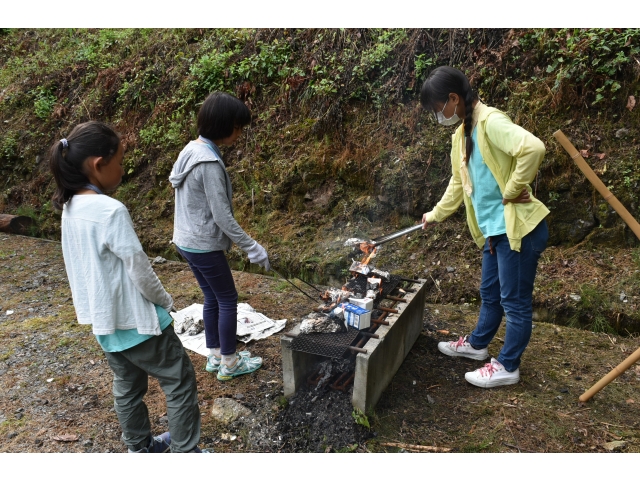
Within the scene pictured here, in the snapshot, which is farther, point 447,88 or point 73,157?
point 447,88

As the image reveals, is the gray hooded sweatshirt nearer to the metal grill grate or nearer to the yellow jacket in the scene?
the metal grill grate

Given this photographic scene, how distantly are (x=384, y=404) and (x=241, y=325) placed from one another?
1.63m

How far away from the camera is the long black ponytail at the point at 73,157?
2.20m

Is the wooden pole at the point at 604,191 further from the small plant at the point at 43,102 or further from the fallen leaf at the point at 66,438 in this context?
the small plant at the point at 43,102

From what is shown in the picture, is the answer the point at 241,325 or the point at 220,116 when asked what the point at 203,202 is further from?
the point at 241,325

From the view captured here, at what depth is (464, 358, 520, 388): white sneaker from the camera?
338 cm

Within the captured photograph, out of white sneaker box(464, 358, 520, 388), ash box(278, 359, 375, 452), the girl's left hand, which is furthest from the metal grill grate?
the girl's left hand

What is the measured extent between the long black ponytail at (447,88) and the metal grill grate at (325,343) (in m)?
1.57

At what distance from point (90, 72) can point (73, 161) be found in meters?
8.17

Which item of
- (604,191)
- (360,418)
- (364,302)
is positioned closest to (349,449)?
(360,418)

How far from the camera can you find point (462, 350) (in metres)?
3.78

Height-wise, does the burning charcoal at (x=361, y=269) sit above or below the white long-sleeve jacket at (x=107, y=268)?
below

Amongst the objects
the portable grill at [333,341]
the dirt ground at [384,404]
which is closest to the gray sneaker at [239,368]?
the dirt ground at [384,404]

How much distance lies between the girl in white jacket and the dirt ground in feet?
2.33
